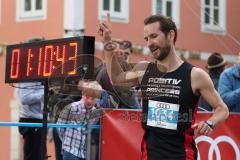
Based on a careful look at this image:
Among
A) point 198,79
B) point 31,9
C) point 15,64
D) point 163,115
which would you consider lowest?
point 163,115

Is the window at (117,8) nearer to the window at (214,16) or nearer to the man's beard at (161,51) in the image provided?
the window at (214,16)

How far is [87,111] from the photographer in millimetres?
7305

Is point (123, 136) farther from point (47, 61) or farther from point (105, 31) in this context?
point (105, 31)

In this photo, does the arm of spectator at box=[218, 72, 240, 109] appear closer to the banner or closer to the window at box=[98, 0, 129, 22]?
the banner

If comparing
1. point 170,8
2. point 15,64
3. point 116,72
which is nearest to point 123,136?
point 15,64

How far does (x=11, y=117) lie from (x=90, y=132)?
1290cm

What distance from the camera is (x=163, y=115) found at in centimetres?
543

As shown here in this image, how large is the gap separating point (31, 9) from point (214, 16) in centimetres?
623

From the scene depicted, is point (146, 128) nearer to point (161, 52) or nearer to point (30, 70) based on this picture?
point (161, 52)

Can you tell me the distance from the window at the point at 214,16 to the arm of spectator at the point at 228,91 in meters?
14.2

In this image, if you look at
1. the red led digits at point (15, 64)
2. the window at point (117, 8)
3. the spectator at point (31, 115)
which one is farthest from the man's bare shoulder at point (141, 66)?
the window at point (117, 8)

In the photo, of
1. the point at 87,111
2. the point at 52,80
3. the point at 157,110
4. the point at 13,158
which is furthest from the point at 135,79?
the point at 13,158

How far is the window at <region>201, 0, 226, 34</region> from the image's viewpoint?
76.2 ft

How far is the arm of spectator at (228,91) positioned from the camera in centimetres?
847
